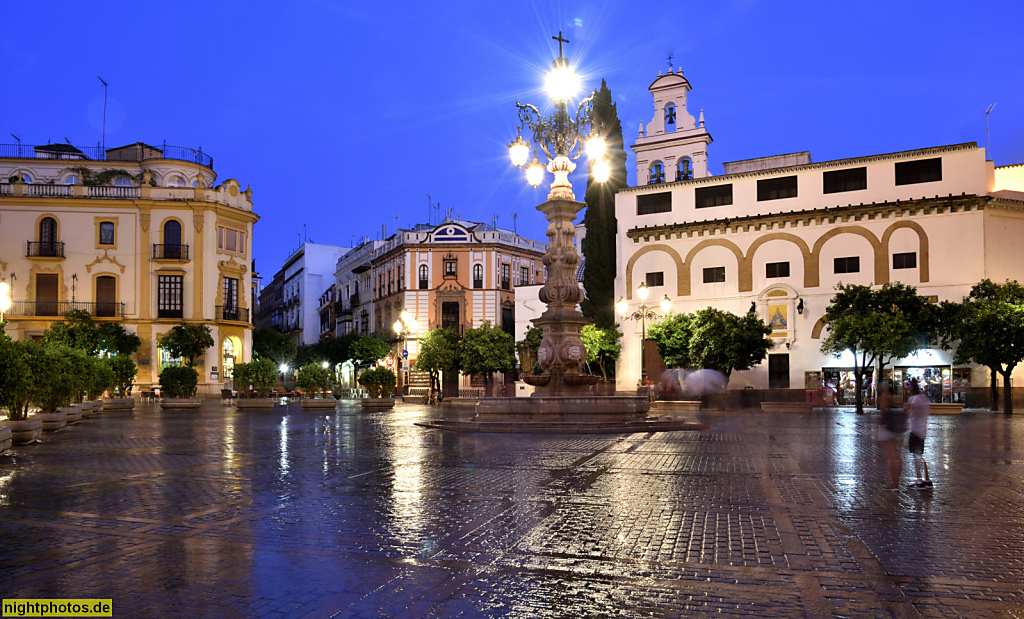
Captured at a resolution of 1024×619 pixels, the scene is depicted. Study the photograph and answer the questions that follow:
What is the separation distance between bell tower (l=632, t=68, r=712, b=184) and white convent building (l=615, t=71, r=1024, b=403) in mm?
75

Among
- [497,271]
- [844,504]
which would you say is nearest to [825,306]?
[497,271]

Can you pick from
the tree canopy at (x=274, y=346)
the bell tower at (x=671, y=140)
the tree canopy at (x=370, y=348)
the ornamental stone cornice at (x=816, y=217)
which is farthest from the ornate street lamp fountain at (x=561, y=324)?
the tree canopy at (x=274, y=346)

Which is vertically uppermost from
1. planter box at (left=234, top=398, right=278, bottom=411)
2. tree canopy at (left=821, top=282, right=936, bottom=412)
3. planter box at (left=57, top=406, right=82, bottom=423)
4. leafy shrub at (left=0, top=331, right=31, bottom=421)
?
tree canopy at (left=821, top=282, right=936, bottom=412)

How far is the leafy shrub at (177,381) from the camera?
3381cm

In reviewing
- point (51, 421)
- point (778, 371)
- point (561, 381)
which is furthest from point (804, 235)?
point (51, 421)

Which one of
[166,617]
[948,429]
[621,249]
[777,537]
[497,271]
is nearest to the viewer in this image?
[166,617]

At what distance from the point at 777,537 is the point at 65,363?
17.0 metres

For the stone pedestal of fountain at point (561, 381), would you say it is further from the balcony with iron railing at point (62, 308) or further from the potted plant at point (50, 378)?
the balcony with iron railing at point (62, 308)

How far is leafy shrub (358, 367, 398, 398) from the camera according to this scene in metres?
34.4

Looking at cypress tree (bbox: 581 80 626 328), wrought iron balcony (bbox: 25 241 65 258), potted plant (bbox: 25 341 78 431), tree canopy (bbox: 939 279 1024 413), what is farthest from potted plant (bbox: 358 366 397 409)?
tree canopy (bbox: 939 279 1024 413)

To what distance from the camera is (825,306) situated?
37.0 m

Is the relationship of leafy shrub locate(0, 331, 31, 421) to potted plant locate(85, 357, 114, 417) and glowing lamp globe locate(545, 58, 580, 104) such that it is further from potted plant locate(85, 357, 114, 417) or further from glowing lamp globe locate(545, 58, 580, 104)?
glowing lamp globe locate(545, 58, 580, 104)

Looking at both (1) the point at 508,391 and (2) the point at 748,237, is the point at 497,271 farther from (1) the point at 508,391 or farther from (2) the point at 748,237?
(2) the point at 748,237

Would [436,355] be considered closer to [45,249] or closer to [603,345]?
[603,345]
